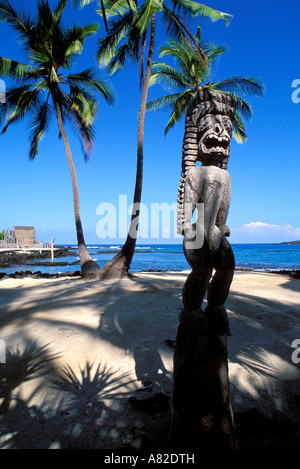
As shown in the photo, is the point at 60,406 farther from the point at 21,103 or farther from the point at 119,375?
the point at 21,103

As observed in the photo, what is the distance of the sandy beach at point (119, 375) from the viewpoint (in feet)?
6.48

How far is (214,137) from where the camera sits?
227cm

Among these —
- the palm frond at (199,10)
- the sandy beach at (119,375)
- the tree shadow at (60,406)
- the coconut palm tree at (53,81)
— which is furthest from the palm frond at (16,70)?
the tree shadow at (60,406)

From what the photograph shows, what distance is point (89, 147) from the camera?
36.9 feet

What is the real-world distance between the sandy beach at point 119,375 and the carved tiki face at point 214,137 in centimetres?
213

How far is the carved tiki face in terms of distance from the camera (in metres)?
2.28

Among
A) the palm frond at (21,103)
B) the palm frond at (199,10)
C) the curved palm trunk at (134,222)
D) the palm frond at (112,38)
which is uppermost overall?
the palm frond at (199,10)

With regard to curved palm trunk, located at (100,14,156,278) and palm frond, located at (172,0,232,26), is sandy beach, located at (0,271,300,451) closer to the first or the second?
curved palm trunk, located at (100,14,156,278)

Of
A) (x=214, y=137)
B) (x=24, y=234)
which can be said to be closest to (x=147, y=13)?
(x=214, y=137)

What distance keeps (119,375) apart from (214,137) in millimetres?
2412

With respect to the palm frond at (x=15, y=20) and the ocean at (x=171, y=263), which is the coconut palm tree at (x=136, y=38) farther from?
the ocean at (x=171, y=263)

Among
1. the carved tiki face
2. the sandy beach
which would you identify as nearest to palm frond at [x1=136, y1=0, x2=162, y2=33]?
the carved tiki face
